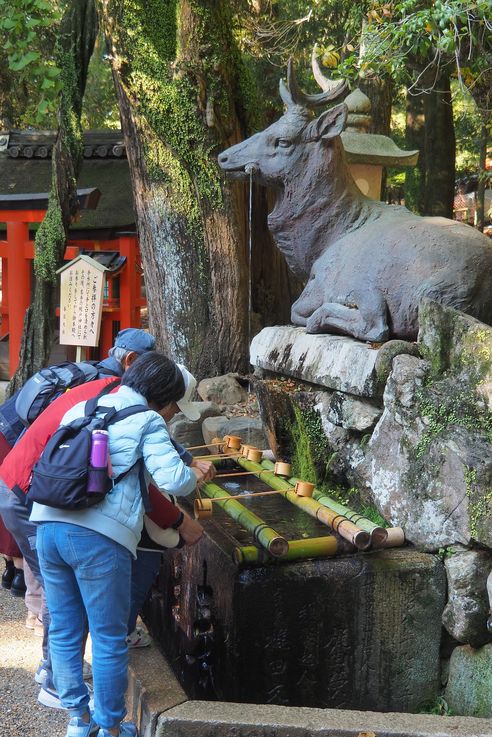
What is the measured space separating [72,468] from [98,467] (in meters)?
0.10

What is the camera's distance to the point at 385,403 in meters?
4.12

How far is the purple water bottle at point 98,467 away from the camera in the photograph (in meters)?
2.81

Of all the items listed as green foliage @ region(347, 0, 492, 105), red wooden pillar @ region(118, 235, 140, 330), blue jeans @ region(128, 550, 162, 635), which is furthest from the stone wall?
red wooden pillar @ region(118, 235, 140, 330)

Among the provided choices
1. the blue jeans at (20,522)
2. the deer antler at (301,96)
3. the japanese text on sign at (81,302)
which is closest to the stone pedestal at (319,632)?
the blue jeans at (20,522)

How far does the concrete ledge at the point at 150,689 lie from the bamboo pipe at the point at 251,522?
2.37 ft

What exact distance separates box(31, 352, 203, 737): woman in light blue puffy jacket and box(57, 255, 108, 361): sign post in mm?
5408

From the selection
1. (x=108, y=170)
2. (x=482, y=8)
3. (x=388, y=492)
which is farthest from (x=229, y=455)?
(x=108, y=170)

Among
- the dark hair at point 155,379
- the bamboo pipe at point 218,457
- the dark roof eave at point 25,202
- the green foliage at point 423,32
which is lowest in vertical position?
the bamboo pipe at point 218,457

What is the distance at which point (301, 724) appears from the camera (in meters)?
2.91

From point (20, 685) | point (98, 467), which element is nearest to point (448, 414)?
point (98, 467)

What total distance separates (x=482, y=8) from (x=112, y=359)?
2.76m

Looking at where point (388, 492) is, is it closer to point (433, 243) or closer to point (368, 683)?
point (368, 683)

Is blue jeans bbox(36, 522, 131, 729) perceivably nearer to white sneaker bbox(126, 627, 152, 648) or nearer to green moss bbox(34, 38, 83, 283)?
white sneaker bbox(126, 627, 152, 648)

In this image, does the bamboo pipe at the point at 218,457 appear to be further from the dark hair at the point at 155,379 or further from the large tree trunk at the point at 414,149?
the large tree trunk at the point at 414,149
